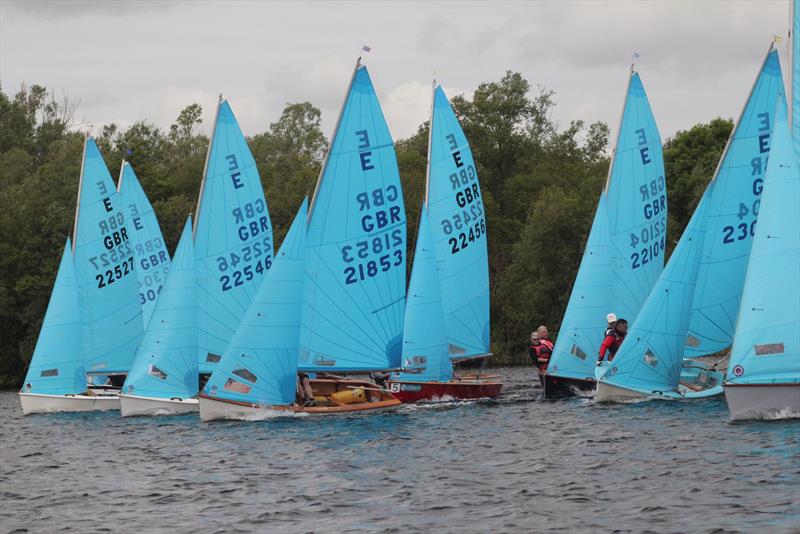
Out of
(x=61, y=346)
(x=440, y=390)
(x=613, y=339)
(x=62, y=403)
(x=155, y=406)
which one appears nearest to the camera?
(x=613, y=339)

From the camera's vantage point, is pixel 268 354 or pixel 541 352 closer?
pixel 268 354

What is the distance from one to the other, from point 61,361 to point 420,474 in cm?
1816

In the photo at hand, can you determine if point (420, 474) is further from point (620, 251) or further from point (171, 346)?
point (620, 251)

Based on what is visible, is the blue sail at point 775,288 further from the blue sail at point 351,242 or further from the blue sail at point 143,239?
the blue sail at point 143,239

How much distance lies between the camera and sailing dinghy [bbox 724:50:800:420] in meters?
24.8

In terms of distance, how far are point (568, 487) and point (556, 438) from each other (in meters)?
5.96

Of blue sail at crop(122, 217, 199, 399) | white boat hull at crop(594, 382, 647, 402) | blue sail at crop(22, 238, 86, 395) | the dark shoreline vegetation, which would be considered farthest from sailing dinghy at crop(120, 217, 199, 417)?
the dark shoreline vegetation

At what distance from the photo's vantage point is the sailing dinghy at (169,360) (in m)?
Result: 33.1

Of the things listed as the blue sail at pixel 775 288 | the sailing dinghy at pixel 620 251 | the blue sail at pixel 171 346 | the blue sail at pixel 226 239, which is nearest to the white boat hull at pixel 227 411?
the blue sail at pixel 171 346

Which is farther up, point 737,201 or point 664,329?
point 737,201

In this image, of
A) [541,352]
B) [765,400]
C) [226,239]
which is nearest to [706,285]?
[541,352]

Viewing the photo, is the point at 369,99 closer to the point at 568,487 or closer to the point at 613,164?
the point at 613,164

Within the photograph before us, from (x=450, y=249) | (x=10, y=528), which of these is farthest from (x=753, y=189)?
(x=10, y=528)

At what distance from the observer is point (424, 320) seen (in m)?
33.2
